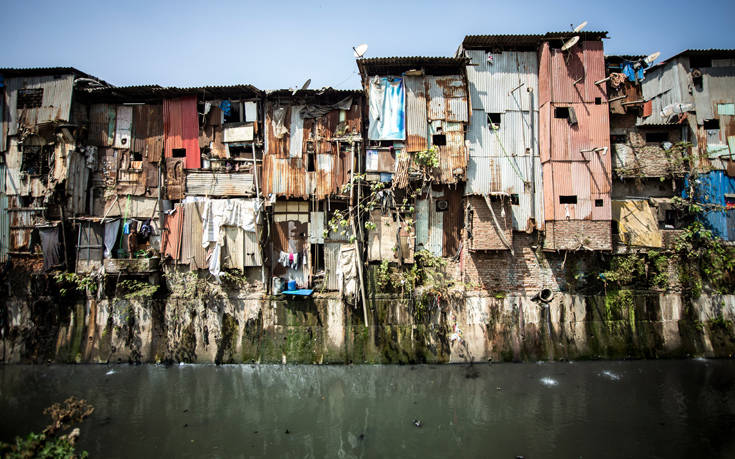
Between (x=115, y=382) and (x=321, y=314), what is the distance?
7.21 m

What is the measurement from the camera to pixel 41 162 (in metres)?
14.0

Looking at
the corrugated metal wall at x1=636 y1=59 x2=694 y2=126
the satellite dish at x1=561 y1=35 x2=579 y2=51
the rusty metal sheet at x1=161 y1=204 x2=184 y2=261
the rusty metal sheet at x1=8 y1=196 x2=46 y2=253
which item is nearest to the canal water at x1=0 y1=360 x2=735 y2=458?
the rusty metal sheet at x1=161 y1=204 x2=184 y2=261

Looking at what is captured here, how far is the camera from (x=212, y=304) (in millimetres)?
13555

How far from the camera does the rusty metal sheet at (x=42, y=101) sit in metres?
13.7

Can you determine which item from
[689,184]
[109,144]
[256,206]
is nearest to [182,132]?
[109,144]

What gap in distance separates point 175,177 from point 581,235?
1528cm

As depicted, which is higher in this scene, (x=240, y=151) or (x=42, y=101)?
(x=42, y=101)

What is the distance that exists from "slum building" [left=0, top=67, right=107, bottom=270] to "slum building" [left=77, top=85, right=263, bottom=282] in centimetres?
59

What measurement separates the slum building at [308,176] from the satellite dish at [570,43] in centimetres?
746

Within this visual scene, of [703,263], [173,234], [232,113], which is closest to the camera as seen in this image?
[703,263]

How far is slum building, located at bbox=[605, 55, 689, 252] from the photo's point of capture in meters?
13.7

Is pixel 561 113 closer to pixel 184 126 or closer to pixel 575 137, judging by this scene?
pixel 575 137

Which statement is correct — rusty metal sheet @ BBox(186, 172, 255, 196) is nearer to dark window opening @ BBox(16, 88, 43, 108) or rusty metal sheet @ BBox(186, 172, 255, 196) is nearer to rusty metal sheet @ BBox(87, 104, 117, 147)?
rusty metal sheet @ BBox(87, 104, 117, 147)

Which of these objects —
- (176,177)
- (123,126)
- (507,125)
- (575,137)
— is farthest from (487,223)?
(123,126)
